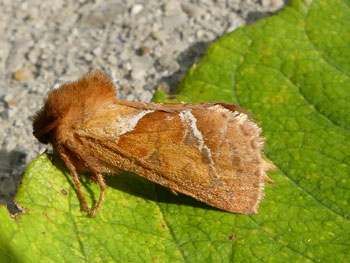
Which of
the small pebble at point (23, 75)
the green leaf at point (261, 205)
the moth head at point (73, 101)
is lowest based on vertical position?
the green leaf at point (261, 205)

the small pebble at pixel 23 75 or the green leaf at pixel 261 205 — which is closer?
the green leaf at pixel 261 205

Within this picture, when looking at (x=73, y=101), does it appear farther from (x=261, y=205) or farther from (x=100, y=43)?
(x=100, y=43)

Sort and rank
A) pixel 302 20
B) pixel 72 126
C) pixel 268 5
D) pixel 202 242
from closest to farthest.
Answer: pixel 202 242 < pixel 72 126 < pixel 302 20 < pixel 268 5

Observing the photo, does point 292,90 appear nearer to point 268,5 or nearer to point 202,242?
point 202,242

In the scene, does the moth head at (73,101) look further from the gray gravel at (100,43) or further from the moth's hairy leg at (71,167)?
the gray gravel at (100,43)

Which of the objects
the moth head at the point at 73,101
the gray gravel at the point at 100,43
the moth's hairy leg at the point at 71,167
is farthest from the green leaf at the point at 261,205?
the gray gravel at the point at 100,43

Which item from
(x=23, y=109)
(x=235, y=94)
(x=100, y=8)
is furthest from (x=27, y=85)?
(x=235, y=94)
